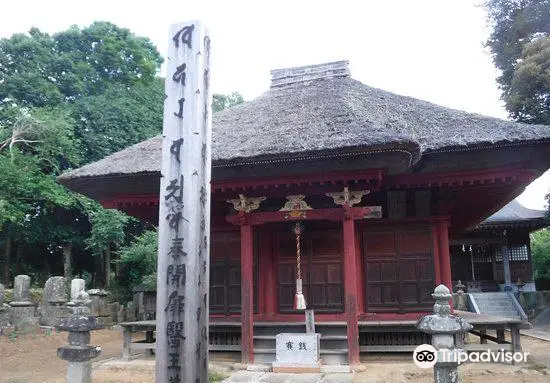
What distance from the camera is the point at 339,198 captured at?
950 centimetres

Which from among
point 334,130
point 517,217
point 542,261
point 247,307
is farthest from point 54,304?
point 542,261

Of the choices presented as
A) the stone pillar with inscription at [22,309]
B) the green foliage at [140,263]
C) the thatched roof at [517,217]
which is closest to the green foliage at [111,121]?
the green foliage at [140,263]

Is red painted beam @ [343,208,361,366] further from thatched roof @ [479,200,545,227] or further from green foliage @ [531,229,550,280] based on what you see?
green foliage @ [531,229,550,280]

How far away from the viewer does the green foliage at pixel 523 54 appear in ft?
62.0

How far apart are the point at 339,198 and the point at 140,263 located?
1574 centimetres

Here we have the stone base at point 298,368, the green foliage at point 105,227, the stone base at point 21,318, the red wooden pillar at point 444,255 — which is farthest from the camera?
the green foliage at point 105,227

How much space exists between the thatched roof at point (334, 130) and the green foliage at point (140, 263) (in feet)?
32.0

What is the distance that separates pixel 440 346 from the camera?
5.20 m

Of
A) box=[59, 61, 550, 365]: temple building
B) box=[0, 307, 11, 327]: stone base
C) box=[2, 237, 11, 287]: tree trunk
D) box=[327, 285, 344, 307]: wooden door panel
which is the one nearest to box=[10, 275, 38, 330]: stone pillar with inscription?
box=[0, 307, 11, 327]: stone base

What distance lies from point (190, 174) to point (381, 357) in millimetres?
6896

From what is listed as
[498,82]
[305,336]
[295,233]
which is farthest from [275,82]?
[498,82]

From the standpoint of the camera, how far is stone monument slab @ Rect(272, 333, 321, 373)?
8703mm

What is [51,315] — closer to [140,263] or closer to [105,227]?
[105,227]

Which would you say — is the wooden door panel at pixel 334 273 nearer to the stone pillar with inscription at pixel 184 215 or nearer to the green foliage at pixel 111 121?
the stone pillar with inscription at pixel 184 215
